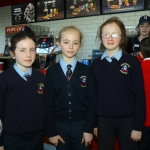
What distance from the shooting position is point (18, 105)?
1.45 metres

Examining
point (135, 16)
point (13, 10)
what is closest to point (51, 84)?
point (135, 16)

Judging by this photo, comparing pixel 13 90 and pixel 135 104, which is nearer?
pixel 13 90

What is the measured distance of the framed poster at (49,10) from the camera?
4.80 m

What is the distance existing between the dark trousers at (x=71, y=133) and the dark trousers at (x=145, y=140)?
0.61 meters

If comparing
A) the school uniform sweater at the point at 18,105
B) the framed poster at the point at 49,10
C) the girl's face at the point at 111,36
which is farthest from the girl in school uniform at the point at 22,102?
the framed poster at the point at 49,10

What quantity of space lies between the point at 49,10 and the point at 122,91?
3.89 meters

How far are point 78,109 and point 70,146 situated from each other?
12.2 inches

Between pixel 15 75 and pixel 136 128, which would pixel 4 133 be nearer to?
pixel 15 75

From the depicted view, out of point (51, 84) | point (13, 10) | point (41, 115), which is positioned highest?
→ point (13, 10)

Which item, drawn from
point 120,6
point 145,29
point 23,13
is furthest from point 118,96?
point 23,13

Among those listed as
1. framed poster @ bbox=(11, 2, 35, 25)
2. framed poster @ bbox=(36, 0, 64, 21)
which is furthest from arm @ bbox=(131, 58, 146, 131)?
framed poster @ bbox=(11, 2, 35, 25)

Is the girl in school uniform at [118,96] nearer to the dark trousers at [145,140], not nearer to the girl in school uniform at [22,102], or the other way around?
the dark trousers at [145,140]

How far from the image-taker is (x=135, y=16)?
4.02 m

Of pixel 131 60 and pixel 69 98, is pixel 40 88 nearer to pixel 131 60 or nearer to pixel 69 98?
pixel 69 98
